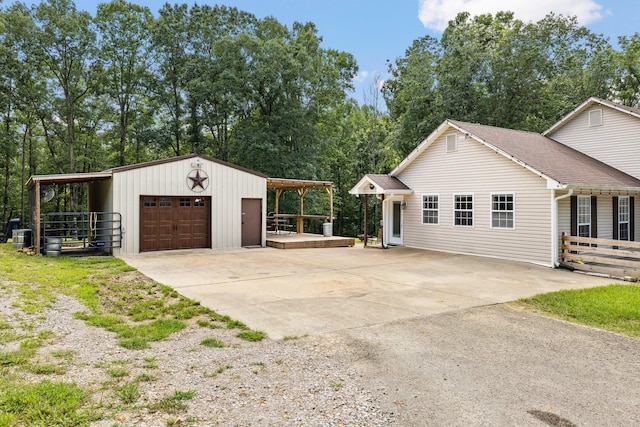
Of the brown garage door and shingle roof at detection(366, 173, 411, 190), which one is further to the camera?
shingle roof at detection(366, 173, 411, 190)

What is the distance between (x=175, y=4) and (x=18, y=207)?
1641 centimetres

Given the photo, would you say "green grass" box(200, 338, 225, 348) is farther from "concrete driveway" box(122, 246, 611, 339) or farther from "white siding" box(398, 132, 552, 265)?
"white siding" box(398, 132, 552, 265)

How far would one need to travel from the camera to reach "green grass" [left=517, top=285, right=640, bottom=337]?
5.78 m

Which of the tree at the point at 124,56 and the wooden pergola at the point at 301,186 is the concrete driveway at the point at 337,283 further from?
the tree at the point at 124,56

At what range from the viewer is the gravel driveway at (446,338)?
331 centimetres

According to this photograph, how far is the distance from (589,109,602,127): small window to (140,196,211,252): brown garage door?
1412 centimetres

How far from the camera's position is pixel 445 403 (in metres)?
3.33

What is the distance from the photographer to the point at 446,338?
197 inches

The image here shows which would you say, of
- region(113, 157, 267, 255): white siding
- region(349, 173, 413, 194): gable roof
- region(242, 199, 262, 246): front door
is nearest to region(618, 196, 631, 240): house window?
A: region(349, 173, 413, 194): gable roof

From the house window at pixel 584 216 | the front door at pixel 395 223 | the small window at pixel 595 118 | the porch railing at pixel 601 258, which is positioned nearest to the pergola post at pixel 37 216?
the front door at pixel 395 223

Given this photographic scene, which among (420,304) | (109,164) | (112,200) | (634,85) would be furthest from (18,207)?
(634,85)

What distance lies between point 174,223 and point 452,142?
32.2ft

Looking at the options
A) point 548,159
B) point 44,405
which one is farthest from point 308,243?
point 44,405

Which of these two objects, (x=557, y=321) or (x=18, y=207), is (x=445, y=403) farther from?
(x=18, y=207)
